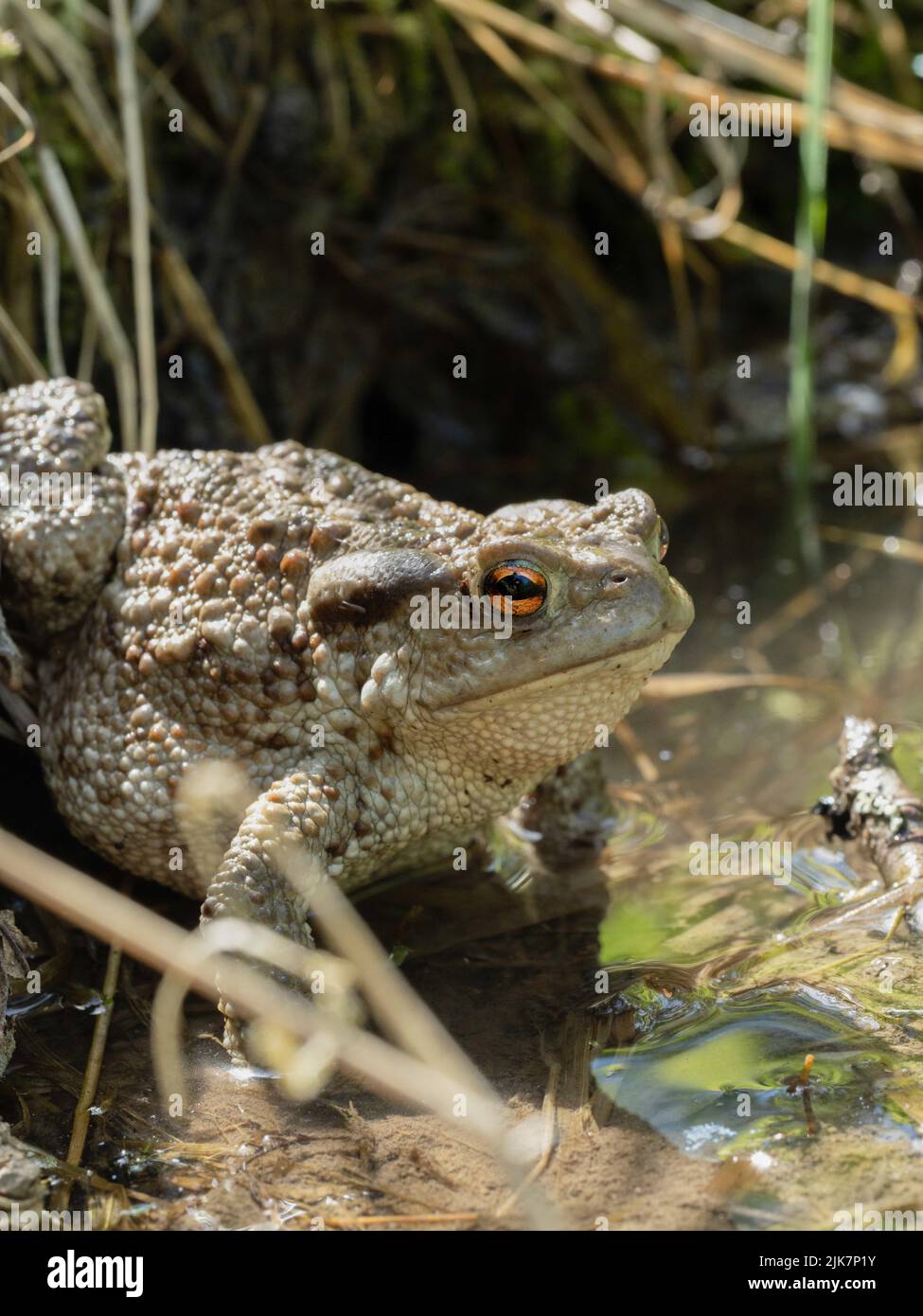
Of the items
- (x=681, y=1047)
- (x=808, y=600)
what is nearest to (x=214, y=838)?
(x=681, y=1047)

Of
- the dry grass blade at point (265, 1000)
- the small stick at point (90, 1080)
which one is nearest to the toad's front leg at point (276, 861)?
the dry grass blade at point (265, 1000)

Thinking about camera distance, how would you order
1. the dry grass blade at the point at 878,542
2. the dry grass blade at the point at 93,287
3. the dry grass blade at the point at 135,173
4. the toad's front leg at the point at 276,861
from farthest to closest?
the dry grass blade at the point at 878,542
the dry grass blade at the point at 135,173
the dry grass blade at the point at 93,287
the toad's front leg at the point at 276,861

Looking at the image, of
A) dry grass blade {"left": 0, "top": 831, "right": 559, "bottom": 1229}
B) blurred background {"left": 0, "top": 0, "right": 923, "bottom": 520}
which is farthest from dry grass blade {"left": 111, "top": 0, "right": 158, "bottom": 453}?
dry grass blade {"left": 0, "top": 831, "right": 559, "bottom": 1229}

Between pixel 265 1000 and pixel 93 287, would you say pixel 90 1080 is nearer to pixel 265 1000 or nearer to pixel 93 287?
pixel 265 1000

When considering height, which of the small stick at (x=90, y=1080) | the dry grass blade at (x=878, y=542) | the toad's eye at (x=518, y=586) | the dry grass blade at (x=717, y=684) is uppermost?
the dry grass blade at (x=878, y=542)

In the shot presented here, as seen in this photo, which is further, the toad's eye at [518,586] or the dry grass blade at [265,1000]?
the toad's eye at [518,586]

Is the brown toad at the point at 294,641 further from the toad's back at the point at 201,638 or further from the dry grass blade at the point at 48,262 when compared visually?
the dry grass blade at the point at 48,262

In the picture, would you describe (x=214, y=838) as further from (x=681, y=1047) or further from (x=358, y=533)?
(x=681, y=1047)

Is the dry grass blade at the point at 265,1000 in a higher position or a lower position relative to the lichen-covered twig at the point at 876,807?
lower
